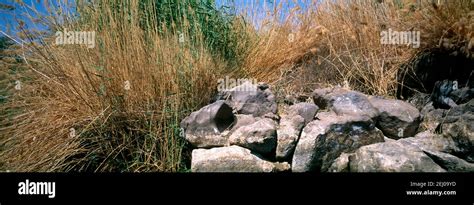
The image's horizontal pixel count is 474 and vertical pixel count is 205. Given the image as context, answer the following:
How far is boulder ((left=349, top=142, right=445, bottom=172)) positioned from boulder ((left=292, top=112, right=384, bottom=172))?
177 mm

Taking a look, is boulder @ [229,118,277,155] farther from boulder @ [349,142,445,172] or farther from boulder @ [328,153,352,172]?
boulder @ [349,142,445,172]

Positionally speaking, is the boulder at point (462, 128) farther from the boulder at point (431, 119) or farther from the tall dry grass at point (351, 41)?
the tall dry grass at point (351, 41)

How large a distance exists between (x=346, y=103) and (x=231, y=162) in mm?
1258

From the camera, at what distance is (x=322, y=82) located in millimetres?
5277

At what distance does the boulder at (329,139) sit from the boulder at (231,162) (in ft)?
0.61

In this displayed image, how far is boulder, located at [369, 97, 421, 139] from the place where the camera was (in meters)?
3.90

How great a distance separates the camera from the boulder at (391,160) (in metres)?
3.21

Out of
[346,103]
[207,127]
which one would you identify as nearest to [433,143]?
[346,103]

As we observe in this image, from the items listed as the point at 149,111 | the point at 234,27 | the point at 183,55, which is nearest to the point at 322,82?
the point at 234,27

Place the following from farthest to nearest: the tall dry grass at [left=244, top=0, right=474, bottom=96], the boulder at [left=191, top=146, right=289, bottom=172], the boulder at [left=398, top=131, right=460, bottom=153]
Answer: the tall dry grass at [left=244, top=0, right=474, bottom=96]
the boulder at [left=398, top=131, right=460, bottom=153]
the boulder at [left=191, top=146, right=289, bottom=172]

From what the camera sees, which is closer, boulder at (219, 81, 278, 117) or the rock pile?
the rock pile

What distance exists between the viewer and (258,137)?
11.6 ft

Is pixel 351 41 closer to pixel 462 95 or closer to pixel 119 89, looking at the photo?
pixel 462 95

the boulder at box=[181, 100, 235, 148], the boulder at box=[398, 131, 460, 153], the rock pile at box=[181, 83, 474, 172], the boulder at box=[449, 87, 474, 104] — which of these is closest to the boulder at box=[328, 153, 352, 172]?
the rock pile at box=[181, 83, 474, 172]
